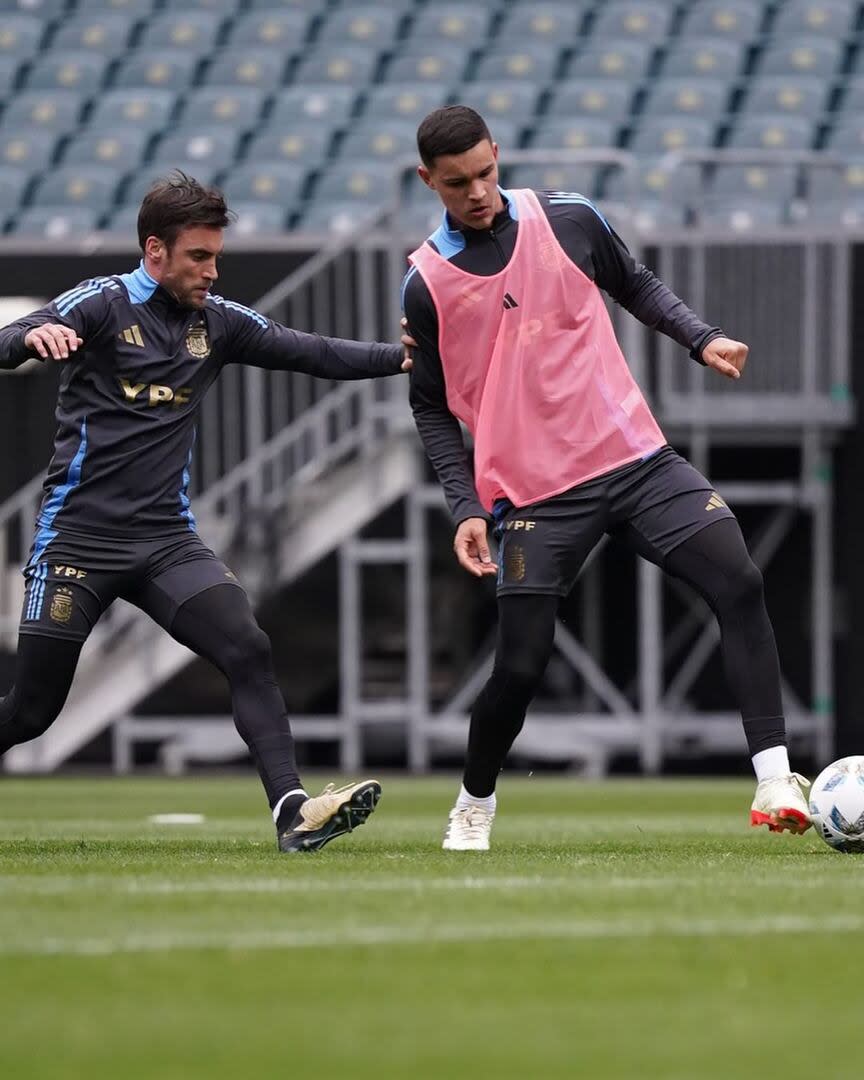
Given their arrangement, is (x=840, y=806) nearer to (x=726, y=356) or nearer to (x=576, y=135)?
(x=726, y=356)

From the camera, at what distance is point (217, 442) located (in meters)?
17.0

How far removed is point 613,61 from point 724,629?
14.2 m

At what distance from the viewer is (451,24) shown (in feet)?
68.4

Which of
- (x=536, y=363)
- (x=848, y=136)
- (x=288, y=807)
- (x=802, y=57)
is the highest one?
(x=802, y=57)

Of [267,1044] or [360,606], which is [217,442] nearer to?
Answer: [360,606]

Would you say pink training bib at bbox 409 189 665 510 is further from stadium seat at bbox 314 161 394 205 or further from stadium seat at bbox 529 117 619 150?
stadium seat at bbox 529 117 619 150

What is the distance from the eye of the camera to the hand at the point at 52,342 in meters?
6.26

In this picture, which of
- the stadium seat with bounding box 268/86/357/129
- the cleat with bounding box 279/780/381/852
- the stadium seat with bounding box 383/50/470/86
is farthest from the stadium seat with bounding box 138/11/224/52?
the cleat with bounding box 279/780/381/852

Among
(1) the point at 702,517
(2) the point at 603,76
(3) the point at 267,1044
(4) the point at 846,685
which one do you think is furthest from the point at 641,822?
(2) the point at 603,76

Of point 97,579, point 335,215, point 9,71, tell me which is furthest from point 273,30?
point 97,579

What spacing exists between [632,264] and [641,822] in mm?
3487

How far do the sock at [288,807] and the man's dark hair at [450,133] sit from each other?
1867mm

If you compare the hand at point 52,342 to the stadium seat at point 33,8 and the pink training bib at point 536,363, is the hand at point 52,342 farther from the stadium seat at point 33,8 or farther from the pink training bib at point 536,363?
the stadium seat at point 33,8

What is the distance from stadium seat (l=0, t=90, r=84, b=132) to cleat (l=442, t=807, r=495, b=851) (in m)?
14.8
